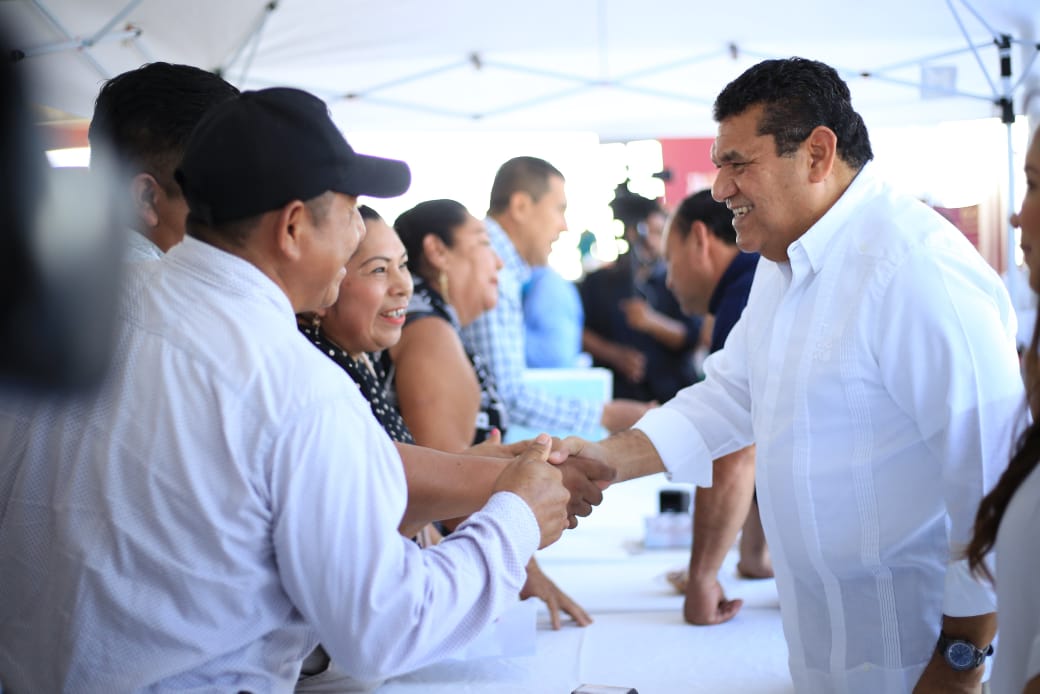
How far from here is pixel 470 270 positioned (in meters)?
2.99

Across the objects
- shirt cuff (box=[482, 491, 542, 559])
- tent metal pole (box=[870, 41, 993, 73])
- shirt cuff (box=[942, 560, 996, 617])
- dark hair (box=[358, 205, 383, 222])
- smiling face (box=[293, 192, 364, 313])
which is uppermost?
tent metal pole (box=[870, 41, 993, 73])

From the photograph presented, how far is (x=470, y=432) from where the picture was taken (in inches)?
101

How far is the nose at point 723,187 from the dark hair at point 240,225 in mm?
961

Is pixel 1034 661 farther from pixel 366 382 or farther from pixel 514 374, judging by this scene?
pixel 514 374

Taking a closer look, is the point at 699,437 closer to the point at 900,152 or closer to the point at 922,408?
the point at 922,408

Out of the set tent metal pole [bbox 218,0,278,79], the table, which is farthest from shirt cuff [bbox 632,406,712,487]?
tent metal pole [bbox 218,0,278,79]

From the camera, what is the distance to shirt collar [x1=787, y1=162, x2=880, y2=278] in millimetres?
1791

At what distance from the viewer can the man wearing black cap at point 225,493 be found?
111cm

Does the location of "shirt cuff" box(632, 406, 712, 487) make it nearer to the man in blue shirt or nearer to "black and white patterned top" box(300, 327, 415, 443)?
the man in blue shirt

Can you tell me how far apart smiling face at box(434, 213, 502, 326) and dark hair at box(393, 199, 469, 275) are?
0.07 ft

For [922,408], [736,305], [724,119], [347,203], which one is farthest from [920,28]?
[347,203]

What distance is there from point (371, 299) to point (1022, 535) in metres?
1.47

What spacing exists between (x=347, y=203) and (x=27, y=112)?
75 cm

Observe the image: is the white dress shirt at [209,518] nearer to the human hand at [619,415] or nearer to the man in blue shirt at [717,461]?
the man in blue shirt at [717,461]
